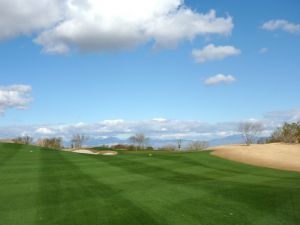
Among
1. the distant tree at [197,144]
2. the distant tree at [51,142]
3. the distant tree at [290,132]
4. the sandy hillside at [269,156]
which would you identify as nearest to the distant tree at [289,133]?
the distant tree at [290,132]

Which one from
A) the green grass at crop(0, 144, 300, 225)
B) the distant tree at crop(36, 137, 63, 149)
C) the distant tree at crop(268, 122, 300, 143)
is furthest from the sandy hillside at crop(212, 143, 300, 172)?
the distant tree at crop(36, 137, 63, 149)

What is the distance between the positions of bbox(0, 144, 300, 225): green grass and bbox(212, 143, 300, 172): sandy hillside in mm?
6436

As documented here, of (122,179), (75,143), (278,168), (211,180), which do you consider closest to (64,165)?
(122,179)

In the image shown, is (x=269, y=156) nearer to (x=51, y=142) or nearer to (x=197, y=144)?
(x=197, y=144)

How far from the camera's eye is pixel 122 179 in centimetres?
1811

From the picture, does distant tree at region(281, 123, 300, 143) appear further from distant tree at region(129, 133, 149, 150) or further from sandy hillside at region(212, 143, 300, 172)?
distant tree at region(129, 133, 149, 150)

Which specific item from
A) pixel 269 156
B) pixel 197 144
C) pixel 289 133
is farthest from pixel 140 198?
pixel 197 144

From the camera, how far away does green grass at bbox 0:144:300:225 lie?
402 inches

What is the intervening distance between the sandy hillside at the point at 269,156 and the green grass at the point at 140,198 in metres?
6.44

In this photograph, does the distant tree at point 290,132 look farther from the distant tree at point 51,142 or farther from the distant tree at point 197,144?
the distant tree at point 51,142

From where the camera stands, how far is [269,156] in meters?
29.8

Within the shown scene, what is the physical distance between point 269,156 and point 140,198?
773 inches

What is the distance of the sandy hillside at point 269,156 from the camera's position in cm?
2628

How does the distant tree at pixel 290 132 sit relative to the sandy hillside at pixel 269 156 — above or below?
above
